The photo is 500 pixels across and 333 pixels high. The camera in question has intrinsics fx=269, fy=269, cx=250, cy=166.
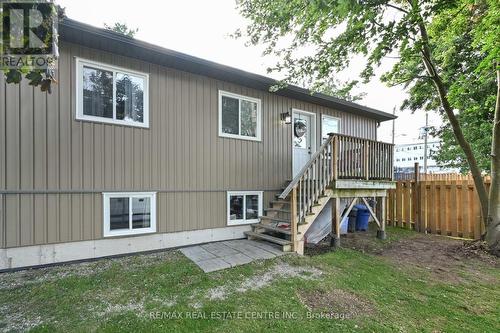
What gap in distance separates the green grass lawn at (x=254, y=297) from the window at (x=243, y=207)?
6.07 feet

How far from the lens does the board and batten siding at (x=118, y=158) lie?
4340 millimetres

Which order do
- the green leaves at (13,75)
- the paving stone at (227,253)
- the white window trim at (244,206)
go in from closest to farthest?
the green leaves at (13,75) < the paving stone at (227,253) < the white window trim at (244,206)

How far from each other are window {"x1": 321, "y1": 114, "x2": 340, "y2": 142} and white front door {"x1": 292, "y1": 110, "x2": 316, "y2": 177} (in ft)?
1.32

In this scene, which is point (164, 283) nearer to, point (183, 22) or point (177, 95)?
point (177, 95)

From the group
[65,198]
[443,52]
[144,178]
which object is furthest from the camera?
[443,52]

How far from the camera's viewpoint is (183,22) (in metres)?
11.2

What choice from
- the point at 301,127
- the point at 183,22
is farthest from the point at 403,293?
the point at 183,22

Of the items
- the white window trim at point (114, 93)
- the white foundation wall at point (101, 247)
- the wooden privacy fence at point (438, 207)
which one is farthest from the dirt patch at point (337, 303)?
the wooden privacy fence at point (438, 207)

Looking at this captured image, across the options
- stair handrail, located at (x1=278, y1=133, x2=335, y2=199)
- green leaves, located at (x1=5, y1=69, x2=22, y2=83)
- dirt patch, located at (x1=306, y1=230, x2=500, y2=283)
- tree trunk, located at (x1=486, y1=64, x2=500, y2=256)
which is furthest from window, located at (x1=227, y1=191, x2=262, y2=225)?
tree trunk, located at (x1=486, y1=64, x2=500, y2=256)

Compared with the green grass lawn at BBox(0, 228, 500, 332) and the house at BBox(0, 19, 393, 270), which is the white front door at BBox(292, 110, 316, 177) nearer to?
the house at BBox(0, 19, 393, 270)

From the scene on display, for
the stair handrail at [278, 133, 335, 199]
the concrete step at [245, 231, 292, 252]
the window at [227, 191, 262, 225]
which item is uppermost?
the stair handrail at [278, 133, 335, 199]

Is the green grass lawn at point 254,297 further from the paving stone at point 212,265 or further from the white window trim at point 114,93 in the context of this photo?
the white window trim at point 114,93

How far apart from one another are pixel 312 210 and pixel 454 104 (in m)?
4.46

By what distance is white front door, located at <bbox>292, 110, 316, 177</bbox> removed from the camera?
806cm
